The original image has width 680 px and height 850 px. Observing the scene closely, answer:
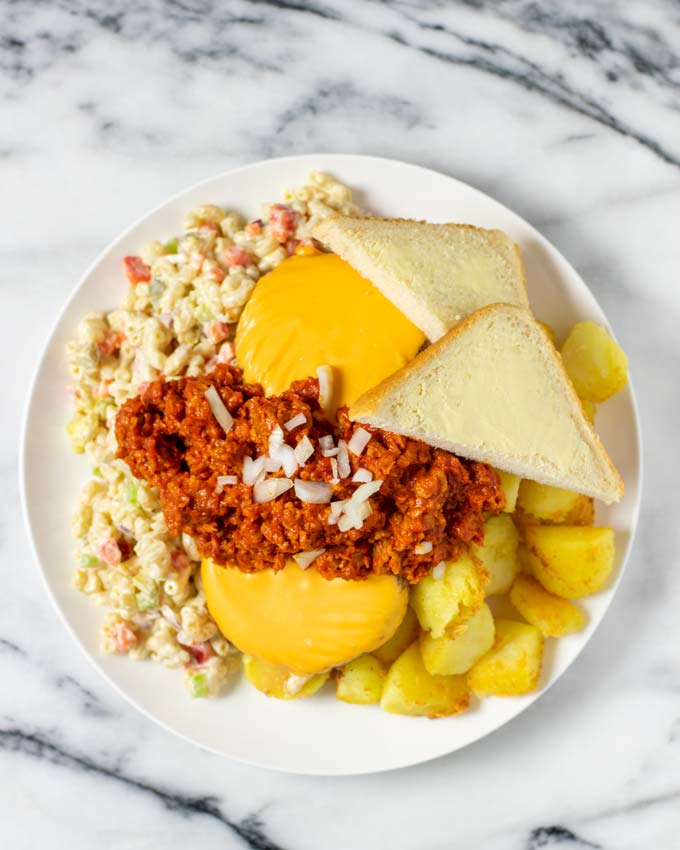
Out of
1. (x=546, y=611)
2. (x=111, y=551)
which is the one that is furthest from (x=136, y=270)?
(x=546, y=611)

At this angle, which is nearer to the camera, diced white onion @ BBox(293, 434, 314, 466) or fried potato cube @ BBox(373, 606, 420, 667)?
diced white onion @ BBox(293, 434, 314, 466)

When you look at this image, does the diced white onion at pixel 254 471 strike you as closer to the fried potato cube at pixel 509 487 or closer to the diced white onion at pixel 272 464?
the diced white onion at pixel 272 464

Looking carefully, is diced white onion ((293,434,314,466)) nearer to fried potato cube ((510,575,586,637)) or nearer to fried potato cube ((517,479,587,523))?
fried potato cube ((517,479,587,523))

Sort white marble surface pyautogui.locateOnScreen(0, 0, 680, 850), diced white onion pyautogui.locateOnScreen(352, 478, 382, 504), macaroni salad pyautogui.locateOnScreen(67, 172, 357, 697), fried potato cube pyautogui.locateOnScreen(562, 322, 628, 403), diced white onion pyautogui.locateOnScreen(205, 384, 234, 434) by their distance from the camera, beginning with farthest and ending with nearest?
1. white marble surface pyautogui.locateOnScreen(0, 0, 680, 850)
2. macaroni salad pyautogui.locateOnScreen(67, 172, 357, 697)
3. fried potato cube pyautogui.locateOnScreen(562, 322, 628, 403)
4. diced white onion pyautogui.locateOnScreen(205, 384, 234, 434)
5. diced white onion pyautogui.locateOnScreen(352, 478, 382, 504)

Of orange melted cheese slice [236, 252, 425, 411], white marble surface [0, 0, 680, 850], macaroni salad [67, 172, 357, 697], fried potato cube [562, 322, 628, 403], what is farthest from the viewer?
white marble surface [0, 0, 680, 850]

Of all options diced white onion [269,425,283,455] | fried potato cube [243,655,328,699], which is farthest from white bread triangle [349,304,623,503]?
fried potato cube [243,655,328,699]

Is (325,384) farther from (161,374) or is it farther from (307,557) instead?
(161,374)

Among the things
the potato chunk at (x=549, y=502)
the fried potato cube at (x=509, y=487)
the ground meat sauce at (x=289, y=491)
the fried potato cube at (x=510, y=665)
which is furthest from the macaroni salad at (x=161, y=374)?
the potato chunk at (x=549, y=502)
